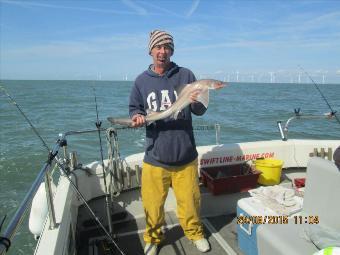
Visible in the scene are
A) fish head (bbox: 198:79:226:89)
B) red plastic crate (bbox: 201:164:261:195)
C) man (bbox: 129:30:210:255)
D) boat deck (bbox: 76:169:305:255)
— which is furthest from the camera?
red plastic crate (bbox: 201:164:261:195)

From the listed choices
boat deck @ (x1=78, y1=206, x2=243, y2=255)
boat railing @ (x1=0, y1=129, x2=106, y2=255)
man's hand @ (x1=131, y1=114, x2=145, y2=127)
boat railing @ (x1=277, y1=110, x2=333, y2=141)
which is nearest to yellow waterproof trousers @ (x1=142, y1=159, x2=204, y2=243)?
boat deck @ (x1=78, y1=206, x2=243, y2=255)

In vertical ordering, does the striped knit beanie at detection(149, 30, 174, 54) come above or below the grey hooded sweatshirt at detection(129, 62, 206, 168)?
above

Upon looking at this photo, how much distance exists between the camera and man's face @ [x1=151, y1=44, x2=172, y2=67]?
343cm

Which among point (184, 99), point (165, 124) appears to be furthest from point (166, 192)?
point (184, 99)

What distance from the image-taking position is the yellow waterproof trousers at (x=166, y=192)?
3.62 meters

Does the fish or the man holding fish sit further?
the man holding fish

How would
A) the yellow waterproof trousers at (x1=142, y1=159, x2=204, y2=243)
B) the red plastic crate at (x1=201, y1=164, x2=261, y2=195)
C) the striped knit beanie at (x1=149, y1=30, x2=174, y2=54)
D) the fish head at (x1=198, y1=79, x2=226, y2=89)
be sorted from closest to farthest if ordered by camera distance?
the fish head at (x1=198, y1=79, x2=226, y2=89)
the striped knit beanie at (x1=149, y1=30, x2=174, y2=54)
the yellow waterproof trousers at (x1=142, y1=159, x2=204, y2=243)
the red plastic crate at (x1=201, y1=164, x2=261, y2=195)

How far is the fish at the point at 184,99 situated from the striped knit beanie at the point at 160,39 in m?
0.48

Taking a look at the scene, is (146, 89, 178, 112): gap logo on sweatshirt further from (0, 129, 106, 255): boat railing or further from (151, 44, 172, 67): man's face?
(0, 129, 106, 255): boat railing

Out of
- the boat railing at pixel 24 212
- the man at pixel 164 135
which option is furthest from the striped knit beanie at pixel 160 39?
the boat railing at pixel 24 212

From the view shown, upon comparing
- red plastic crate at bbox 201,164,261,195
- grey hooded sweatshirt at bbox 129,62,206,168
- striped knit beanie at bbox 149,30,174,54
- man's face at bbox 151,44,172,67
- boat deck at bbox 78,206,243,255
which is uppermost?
striped knit beanie at bbox 149,30,174,54

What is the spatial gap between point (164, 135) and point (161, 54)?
32.4 inches

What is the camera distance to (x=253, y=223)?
3406 millimetres
